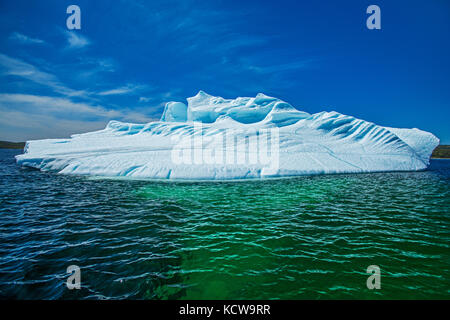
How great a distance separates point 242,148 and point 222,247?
556 inches

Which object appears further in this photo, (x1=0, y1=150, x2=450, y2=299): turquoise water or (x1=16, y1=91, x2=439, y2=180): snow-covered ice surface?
(x1=16, y1=91, x2=439, y2=180): snow-covered ice surface

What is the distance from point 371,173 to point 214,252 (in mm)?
19709

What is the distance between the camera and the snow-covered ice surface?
15.8m

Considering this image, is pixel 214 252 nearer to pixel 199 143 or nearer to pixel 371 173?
pixel 199 143

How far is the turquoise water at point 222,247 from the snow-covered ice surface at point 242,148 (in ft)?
21.1

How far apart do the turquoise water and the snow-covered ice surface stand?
6425mm

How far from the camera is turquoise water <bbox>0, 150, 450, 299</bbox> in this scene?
3.55 m

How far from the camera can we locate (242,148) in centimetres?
1880

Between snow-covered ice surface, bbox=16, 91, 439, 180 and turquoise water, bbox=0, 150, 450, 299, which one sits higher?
snow-covered ice surface, bbox=16, 91, 439, 180

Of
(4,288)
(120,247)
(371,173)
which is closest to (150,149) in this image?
(120,247)

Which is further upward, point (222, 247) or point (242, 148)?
point (242, 148)

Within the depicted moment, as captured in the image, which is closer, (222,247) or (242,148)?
(222,247)

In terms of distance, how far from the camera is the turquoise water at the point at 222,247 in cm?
355

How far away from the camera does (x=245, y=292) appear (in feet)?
11.4
